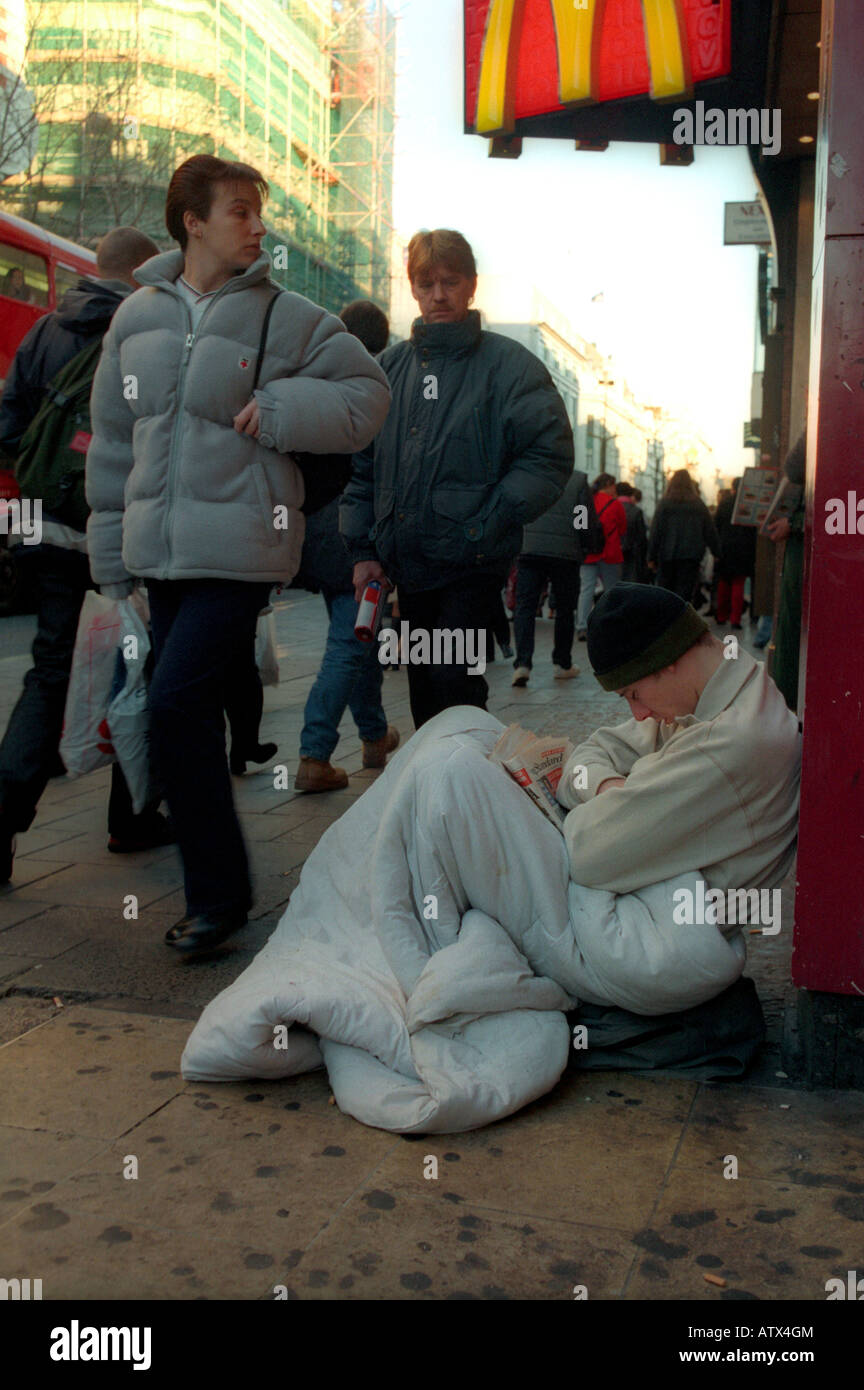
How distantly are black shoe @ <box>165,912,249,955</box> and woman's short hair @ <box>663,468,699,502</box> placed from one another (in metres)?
11.3

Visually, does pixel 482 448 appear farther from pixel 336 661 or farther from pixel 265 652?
pixel 265 652

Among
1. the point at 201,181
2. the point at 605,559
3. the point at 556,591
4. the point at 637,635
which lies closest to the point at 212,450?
the point at 201,181

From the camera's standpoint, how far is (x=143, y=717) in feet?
13.8

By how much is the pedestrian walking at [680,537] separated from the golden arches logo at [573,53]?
21.9 ft

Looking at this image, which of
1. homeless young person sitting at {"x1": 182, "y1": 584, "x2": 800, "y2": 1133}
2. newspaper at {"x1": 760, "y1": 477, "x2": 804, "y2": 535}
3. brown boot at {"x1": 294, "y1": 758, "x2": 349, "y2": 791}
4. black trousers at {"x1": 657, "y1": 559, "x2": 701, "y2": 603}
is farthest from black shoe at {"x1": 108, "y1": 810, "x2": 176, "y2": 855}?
black trousers at {"x1": 657, "y1": 559, "x2": 701, "y2": 603}

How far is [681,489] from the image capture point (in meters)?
14.2

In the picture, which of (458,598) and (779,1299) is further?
(458,598)

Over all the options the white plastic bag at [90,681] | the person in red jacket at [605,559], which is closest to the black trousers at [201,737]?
the white plastic bag at [90,681]

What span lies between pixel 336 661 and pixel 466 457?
6.36 feet

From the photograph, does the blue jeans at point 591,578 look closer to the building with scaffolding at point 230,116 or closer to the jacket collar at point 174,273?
the jacket collar at point 174,273

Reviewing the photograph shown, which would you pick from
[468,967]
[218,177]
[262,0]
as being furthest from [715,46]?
[262,0]

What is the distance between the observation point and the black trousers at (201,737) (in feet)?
11.4
